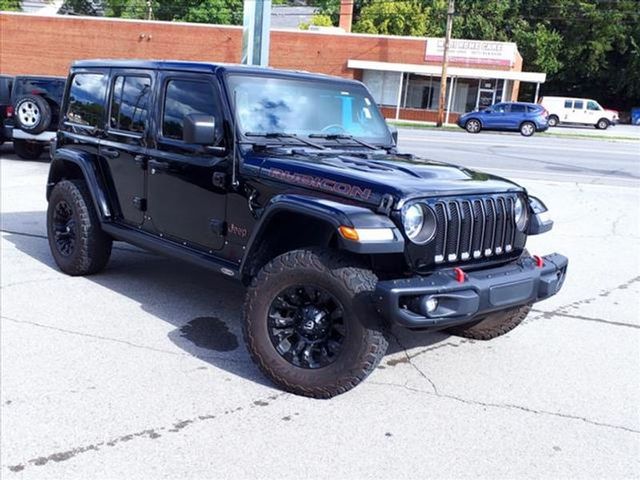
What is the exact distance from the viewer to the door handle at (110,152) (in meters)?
5.79

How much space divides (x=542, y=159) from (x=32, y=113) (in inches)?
545

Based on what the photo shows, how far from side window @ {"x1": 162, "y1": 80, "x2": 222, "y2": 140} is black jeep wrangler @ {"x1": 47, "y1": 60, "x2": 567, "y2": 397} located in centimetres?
1

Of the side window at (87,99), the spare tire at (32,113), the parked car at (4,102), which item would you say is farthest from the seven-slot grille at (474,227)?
the parked car at (4,102)

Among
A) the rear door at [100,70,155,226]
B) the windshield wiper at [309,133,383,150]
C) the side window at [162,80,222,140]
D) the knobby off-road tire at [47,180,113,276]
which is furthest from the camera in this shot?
the knobby off-road tire at [47,180,113,276]

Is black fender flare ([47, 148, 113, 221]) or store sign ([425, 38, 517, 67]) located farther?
store sign ([425, 38, 517, 67])

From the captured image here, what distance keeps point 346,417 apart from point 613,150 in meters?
24.3

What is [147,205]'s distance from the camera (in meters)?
5.49

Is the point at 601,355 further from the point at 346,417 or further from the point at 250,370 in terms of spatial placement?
the point at 250,370

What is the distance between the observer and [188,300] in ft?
19.2

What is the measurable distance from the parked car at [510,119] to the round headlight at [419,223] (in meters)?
31.8

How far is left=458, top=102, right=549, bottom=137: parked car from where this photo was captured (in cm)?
3394

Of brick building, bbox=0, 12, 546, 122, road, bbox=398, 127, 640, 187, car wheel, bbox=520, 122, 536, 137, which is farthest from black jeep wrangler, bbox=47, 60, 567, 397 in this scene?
brick building, bbox=0, 12, 546, 122

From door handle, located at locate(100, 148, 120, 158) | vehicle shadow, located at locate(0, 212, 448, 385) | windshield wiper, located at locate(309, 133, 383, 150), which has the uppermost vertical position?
windshield wiper, located at locate(309, 133, 383, 150)

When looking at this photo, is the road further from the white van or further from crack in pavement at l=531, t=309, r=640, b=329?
the white van
